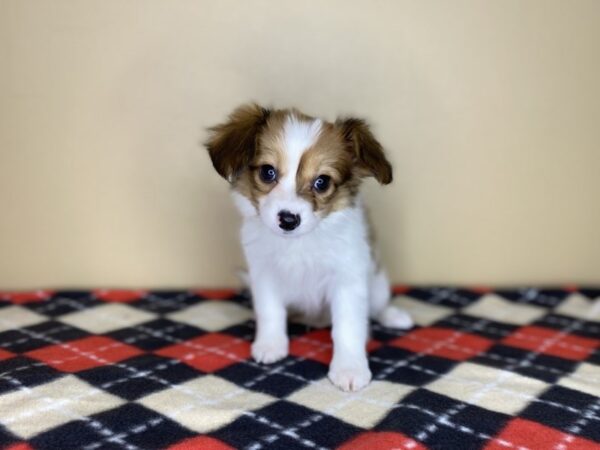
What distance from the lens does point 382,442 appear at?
137 centimetres

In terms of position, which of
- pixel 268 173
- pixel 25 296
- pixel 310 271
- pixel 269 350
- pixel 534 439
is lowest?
pixel 534 439

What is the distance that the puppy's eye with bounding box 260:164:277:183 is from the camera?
1.69 m

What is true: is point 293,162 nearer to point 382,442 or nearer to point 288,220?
point 288,220

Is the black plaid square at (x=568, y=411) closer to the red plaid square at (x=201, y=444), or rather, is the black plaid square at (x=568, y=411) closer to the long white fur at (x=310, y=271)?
the long white fur at (x=310, y=271)

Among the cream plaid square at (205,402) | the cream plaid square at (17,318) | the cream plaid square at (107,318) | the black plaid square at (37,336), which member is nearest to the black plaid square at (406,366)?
the cream plaid square at (205,402)

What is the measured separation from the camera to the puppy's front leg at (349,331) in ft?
5.64

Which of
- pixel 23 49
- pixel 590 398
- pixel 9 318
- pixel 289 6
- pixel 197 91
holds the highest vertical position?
pixel 289 6

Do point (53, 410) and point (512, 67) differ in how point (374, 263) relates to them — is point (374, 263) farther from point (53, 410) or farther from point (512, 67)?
point (53, 410)

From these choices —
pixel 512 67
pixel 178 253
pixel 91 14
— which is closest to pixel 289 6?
pixel 91 14

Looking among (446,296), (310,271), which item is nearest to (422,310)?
(446,296)

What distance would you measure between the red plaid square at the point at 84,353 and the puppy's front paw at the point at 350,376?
65cm

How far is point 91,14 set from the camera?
2.24m

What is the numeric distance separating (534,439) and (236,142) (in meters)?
1.10

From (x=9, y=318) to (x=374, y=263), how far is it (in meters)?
1.37
